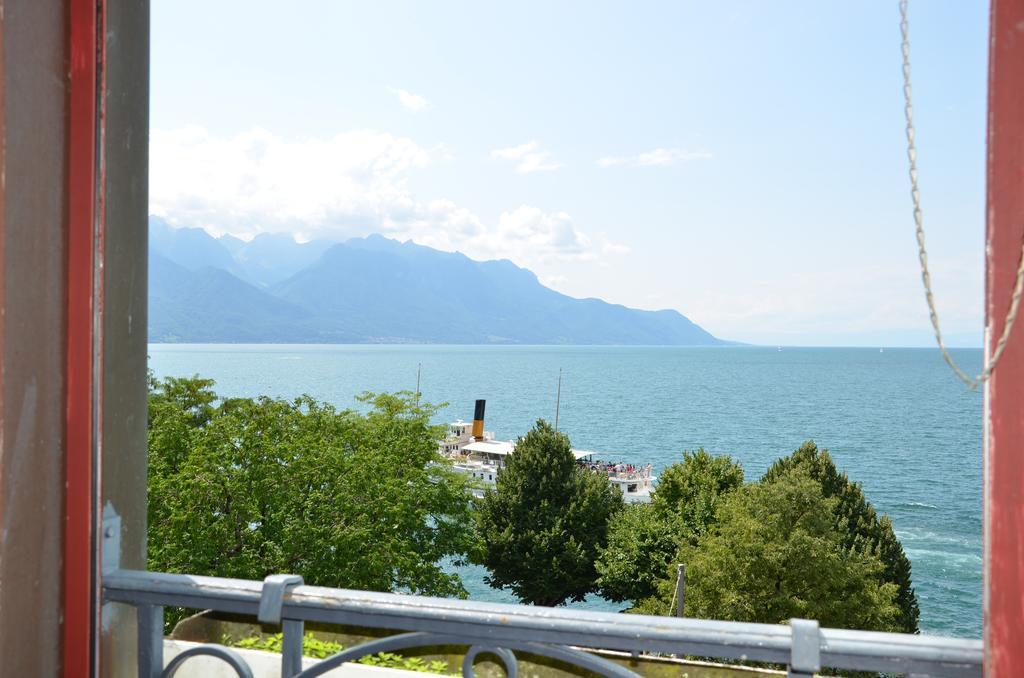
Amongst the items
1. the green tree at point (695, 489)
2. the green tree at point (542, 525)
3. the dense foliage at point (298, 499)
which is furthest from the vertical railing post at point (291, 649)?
the green tree at point (542, 525)

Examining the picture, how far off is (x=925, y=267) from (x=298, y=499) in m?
16.6

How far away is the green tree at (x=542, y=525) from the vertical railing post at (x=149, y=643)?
2652 centimetres

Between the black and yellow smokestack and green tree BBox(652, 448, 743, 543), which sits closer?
green tree BBox(652, 448, 743, 543)

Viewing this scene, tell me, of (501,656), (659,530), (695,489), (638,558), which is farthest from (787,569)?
(501,656)

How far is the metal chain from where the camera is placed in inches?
39.3

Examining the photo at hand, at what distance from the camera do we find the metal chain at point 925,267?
1.00 metres

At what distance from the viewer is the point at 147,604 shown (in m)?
1.44

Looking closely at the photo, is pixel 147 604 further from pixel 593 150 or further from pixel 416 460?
pixel 593 150

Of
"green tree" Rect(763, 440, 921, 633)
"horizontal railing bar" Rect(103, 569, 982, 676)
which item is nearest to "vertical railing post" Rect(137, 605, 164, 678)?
"horizontal railing bar" Rect(103, 569, 982, 676)

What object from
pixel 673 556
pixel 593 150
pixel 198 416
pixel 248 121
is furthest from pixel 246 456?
pixel 593 150

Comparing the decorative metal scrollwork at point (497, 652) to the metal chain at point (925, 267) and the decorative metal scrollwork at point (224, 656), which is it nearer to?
the decorative metal scrollwork at point (224, 656)

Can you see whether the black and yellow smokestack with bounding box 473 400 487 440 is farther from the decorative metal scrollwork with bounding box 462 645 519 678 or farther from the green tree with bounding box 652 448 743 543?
the decorative metal scrollwork with bounding box 462 645 519 678

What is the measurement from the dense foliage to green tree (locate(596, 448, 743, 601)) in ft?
31.3

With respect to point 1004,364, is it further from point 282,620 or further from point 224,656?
A: point 224,656
